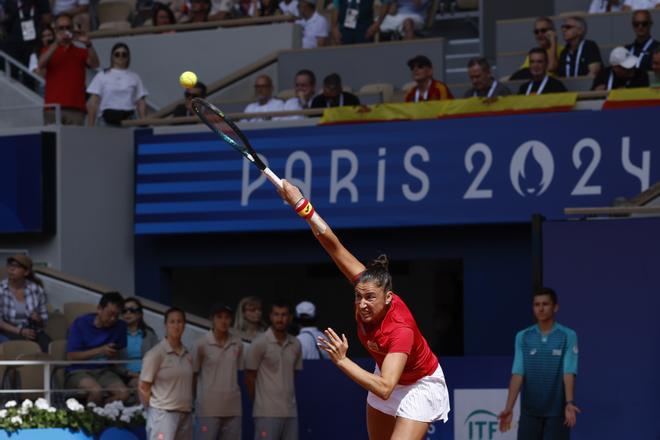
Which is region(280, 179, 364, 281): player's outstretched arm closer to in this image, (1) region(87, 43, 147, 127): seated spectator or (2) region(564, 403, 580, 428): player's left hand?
(2) region(564, 403, 580, 428): player's left hand

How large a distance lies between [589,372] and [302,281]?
31.1 ft

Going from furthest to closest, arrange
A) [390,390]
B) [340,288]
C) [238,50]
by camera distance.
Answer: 1. [340,288]
2. [238,50]
3. [390,390]

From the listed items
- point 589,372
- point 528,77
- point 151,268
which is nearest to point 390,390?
point 589,372

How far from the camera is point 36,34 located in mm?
21141

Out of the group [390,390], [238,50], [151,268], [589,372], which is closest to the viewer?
[390,390]

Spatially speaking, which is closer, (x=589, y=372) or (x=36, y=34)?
(x=589, y=372)

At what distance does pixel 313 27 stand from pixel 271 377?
7.43m

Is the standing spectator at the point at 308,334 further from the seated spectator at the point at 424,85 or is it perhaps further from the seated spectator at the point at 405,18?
the seated spectator at the point at 405,18

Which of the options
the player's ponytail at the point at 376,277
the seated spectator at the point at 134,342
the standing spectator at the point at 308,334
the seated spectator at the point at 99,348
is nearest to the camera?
the player's ponytail at the point at 376,277

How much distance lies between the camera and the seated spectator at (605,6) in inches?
724

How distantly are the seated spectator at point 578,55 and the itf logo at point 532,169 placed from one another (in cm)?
114

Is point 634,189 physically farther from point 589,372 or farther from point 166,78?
point 166,78

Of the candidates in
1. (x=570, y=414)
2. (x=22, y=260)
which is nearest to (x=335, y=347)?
(x=570, y=414)

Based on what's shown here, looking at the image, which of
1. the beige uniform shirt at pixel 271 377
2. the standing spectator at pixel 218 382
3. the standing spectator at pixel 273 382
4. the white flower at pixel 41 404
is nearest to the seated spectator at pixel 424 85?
the standing spectator at pixel 273 382
